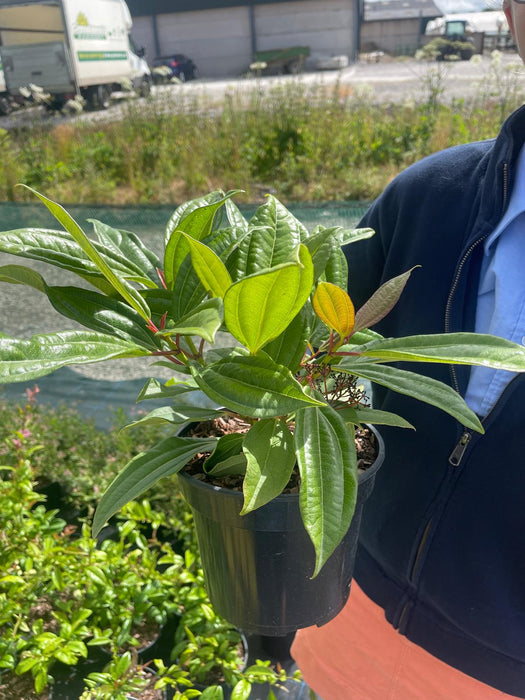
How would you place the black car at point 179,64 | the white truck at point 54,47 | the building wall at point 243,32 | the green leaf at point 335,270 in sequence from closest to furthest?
the green leaf at point 335,270 → the white truck at point 54,47 → the black car at point 179,64 → the building wall at point 243,32

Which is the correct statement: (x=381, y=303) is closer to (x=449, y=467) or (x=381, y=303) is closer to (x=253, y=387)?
(x=253, y=387)

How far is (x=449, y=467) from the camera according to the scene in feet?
3.29

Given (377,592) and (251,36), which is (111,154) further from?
(251,36)

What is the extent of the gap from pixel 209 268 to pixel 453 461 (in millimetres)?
625

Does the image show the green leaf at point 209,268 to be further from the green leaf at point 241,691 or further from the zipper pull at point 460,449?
the green leaf at point 241,691

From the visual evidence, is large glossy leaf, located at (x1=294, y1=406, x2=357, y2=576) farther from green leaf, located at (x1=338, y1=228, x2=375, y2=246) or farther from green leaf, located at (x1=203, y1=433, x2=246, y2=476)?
green leaf, located at (x1=338, y1=228, x2=375, y2=246)

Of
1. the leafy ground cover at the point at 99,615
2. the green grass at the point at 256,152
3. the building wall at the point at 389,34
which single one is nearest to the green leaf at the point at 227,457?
the leafy ground cover at the point at 99,615

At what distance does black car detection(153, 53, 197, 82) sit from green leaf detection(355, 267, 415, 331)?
27.1 m

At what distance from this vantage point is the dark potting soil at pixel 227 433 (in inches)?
26.8

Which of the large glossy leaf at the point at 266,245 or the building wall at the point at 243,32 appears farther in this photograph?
the building wall at the point at 243,32

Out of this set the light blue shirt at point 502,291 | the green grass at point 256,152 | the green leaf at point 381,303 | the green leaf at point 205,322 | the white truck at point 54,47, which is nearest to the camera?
the green leaf at point 205,322

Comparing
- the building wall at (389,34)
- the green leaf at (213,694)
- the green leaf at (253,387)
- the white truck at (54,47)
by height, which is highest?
the building wall at (389,34)

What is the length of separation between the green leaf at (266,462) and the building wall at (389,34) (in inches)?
1243

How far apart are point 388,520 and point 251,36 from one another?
1263 inches
